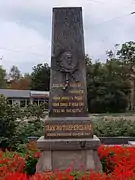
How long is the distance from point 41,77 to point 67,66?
7279 centimetres

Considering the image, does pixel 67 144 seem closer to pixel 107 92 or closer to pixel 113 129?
pixel 113 129

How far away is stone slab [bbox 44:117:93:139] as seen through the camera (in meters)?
8.88

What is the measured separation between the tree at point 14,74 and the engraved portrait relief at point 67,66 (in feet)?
353

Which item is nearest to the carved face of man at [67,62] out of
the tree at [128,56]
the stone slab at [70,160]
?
the stone slab at [70,160]

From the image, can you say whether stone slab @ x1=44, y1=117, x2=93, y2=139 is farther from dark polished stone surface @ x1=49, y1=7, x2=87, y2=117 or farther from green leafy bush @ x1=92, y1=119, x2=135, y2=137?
green leafy bush @ x1=92, y1=119, x2=135, y2=137

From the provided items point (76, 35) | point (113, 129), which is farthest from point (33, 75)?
point (76, 35)

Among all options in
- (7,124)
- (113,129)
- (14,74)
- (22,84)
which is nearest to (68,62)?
(7,124)

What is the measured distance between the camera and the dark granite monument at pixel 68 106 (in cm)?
856

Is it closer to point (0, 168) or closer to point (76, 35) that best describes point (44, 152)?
point (0, 168)

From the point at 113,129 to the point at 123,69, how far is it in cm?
4715

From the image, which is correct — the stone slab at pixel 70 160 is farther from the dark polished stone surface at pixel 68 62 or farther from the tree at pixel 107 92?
the tree at pixel 107 92

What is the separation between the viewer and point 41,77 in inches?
3226

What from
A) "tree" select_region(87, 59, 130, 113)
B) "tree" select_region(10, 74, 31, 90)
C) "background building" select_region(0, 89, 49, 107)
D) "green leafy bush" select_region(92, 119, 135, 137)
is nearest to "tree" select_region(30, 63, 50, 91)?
"background building" select_region(0, 89, 49, 107)

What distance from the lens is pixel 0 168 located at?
25.3 feet
